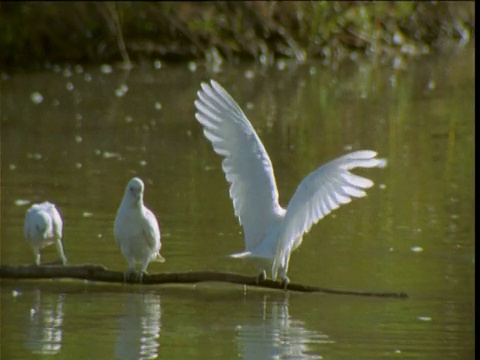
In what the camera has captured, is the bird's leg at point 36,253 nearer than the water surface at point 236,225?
No

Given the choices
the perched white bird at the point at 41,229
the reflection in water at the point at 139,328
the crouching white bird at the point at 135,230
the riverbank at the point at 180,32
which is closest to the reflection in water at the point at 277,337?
the reflection in water at the point at 139,328

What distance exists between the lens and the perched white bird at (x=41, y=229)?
26.3ft

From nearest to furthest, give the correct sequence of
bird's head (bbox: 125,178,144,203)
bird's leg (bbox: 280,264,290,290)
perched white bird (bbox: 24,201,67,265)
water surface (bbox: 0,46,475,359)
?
water surface (bbox: 0,46,475,359), bird's leg (bbox: 280,264,290,290), bird's head (bbox: 125,178,144,203), perched white bird (bbox: 24,201,67,265)

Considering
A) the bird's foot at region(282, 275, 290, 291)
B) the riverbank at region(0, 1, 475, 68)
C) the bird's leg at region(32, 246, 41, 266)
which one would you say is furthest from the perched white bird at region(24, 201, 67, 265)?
the riverbank at region(0, 1, 475, 68)

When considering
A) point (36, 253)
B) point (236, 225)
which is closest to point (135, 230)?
point (36, 253)

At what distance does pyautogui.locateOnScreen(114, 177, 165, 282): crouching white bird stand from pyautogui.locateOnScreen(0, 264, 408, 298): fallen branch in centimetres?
27

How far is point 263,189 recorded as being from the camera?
7715 mm

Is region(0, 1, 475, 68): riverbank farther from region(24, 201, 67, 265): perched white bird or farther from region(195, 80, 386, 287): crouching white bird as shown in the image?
region(195, 80, 386, 287): crouching white bird

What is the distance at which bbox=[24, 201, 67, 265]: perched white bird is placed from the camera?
802cm

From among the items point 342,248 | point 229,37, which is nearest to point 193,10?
point 229,37

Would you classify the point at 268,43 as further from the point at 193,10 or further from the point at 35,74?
the point at 35,74

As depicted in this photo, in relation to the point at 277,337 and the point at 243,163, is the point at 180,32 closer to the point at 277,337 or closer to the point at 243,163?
the point at 243,163

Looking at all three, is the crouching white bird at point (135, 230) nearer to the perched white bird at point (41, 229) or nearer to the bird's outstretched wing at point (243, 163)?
the perched white bird at point (41, 229)

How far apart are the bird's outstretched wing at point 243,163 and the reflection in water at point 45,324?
1188mm
